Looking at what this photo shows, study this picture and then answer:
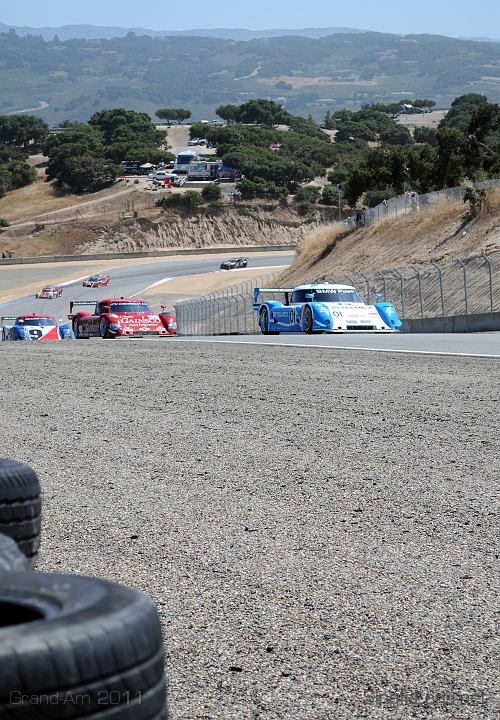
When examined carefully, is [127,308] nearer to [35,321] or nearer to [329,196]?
[35,321]

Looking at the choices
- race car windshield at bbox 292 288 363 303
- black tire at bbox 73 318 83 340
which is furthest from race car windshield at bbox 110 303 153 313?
race car windshield at bbox 292 288 363 303

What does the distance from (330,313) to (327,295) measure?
0.73 meters

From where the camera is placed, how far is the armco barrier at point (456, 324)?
25016 mm

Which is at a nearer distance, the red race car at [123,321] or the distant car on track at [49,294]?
the red race car at [123,321]

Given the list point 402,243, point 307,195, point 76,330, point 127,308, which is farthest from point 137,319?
point 307,195

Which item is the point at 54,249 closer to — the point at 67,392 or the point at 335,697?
the point at 67,392

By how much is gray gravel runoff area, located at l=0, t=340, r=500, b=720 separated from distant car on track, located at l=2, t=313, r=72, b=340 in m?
23.6

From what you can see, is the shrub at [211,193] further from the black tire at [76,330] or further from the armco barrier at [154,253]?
the black tire at [76,330]

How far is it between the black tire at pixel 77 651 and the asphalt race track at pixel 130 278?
6975 centimetres

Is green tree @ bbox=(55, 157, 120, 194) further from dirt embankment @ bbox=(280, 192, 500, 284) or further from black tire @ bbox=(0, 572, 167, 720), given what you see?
black tire @ bbox=(0, 572, 167, 720)

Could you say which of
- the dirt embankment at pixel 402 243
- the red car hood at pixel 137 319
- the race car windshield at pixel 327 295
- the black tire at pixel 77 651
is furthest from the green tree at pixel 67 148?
the black tire at pixel 77 651

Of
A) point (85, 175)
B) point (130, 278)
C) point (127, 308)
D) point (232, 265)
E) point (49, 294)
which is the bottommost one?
point (130, 278)

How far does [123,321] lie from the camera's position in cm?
2992

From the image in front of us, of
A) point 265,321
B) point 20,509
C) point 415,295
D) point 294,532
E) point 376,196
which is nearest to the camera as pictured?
point 20,509
